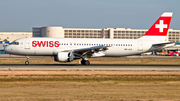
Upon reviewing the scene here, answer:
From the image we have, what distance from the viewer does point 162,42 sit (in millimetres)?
A: 43531

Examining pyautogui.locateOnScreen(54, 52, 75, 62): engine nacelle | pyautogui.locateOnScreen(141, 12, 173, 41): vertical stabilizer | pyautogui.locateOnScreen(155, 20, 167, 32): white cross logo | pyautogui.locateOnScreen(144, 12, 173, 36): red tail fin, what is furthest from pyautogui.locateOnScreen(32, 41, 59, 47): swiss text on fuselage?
pyautogui.locateOnScreen(155, 20, 167, 32): white cross logo

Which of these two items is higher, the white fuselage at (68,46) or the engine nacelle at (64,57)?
the white fuselage at (68,46)

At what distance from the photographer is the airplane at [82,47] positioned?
1547 inches

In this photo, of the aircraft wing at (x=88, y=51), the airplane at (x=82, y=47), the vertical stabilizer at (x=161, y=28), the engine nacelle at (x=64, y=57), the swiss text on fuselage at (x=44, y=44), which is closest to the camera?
the engine nacelle at (x=64, y=57)

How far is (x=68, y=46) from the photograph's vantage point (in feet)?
133

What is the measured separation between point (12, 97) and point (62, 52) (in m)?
23.2

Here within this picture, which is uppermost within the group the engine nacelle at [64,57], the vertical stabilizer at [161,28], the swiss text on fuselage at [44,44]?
the vertical stabilizer at [161,28]

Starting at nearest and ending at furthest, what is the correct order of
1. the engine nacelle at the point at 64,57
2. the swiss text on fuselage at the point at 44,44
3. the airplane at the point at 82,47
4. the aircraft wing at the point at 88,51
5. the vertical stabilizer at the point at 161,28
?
the engine nacelle at the point at 64,57 → the aircraft wing at the point at 88,51 → the airplane at the point at 82,47 → the swiss text on fuselage at the point at 44,44 → the vertical stabilizer at the point at 161,28

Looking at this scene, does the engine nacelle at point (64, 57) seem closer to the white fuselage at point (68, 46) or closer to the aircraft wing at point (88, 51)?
the aircraft wing at point (88, 51)

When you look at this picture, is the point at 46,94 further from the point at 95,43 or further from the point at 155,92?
the point at 95,43

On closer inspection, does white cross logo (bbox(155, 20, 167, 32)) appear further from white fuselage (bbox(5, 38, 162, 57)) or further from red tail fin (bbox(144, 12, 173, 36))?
white fuselage (bbox(5, 38, 162, 57))

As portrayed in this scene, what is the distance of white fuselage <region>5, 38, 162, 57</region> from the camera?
131 ft

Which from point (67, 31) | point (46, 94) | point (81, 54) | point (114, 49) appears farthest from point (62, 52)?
point (67, 31)

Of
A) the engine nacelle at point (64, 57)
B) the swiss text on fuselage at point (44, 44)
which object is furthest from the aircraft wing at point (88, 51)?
the swiss text on fuselage at point (44, 44)
